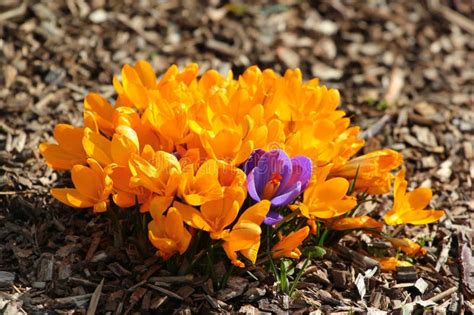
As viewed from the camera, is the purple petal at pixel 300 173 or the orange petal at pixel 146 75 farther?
the orange petal at pixel 146 75

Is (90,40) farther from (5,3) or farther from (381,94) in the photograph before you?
(381,94)

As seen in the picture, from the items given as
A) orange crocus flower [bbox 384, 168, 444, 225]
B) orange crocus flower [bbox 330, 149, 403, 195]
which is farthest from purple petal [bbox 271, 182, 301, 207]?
orange crocus flower [bbox 384, 168, 444, 225]

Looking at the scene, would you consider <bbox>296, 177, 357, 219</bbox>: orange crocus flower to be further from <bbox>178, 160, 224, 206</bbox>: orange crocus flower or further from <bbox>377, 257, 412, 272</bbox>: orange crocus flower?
<bbox>377, 257, 412, 272</bbox>: orange crocus flower

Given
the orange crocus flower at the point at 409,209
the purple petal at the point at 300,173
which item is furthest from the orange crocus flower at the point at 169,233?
the orange crocus flower at the point at 409,209

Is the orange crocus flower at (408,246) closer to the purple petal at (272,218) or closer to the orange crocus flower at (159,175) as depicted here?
the purple petal at (272,218)

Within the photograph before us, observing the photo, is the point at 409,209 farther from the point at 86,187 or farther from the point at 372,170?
the point at 86,187

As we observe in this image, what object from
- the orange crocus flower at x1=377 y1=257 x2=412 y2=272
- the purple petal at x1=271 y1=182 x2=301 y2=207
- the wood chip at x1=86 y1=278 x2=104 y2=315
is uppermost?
the purple petal at x1=271 y1=182 x2=301 y2=207

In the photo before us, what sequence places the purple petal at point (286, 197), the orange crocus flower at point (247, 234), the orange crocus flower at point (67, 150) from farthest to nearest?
1. the orange crocus flower at point (67, 150)
2. the purple petal at point (286, 197)
3. the orange crocus flower at point (247, 234)

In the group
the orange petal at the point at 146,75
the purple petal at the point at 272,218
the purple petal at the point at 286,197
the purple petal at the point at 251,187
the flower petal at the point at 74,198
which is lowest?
the purple petal at the point at 272,218
